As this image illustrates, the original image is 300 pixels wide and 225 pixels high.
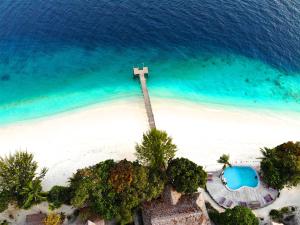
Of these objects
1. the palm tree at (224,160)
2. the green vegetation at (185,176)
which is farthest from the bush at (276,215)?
the green vegetation at (185,176)

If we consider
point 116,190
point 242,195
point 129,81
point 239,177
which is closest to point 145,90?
point 129,81

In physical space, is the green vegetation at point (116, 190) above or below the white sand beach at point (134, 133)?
below

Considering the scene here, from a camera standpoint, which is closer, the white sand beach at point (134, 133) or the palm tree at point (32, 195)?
the palm tree at point (32, 195)

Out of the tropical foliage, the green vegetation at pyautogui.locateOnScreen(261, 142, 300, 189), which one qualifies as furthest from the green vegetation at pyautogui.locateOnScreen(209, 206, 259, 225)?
the tropical foliage

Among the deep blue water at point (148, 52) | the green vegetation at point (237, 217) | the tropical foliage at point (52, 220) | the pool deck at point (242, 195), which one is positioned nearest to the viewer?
the tropical foliage at point (52, 220)

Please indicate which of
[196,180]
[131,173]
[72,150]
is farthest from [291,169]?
[72,150]

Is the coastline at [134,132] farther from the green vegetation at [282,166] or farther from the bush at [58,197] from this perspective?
the green vegetation at [282,166]

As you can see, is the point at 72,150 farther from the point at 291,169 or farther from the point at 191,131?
the point at 291,169

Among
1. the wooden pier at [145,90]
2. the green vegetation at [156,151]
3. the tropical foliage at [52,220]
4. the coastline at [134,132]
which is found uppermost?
the wooden pier at [145,90]
